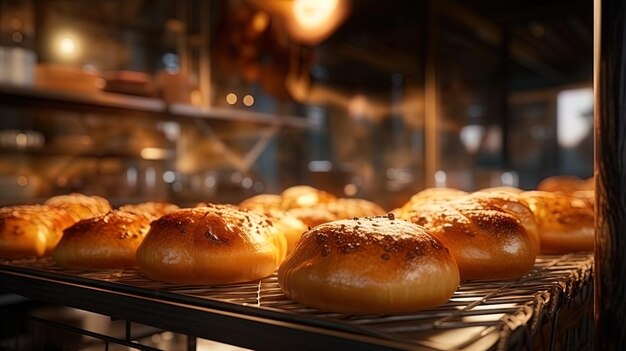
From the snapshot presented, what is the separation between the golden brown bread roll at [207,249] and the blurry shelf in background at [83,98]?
2683 mm

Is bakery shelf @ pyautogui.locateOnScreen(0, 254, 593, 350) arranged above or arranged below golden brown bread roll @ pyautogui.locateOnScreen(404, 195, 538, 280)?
below

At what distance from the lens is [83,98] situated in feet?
12.5

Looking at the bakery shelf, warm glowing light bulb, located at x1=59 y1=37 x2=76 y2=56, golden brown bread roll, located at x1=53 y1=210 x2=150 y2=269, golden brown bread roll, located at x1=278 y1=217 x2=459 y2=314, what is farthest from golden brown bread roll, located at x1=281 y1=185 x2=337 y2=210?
warm glowing light bulb, located at x1=59 y1=37 x2=76 y2=56

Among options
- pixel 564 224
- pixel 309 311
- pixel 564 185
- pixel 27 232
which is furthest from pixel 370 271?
pixel 564 185

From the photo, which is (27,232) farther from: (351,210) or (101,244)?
(351,210)

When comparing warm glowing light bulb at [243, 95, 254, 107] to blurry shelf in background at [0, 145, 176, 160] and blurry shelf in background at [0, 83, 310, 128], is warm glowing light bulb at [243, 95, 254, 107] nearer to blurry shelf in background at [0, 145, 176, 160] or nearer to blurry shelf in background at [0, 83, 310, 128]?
blurry shelf in background at [0, 83, 310, 128]

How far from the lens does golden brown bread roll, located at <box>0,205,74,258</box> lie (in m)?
1.59

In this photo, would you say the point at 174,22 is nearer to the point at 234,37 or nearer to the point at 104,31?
the point at 104,31

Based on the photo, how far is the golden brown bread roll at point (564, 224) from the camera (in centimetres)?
166

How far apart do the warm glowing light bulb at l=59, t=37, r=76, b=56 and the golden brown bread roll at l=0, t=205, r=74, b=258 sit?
432cm

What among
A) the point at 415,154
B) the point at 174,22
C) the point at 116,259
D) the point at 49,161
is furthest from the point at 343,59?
the point at 116,259

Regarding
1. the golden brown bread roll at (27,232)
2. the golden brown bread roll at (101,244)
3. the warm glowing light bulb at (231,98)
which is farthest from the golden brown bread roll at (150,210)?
the warm glowing light bulb at (231,98)

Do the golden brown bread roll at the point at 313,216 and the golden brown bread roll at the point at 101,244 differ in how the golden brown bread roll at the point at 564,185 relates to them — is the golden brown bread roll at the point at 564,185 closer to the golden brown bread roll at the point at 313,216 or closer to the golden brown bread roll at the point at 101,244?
the golden brown bread roll at the point at 313,216

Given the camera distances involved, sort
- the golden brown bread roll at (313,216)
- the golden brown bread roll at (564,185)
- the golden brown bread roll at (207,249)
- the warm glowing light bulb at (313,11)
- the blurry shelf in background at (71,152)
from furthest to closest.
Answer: the blurry shelf in background at (71,152) → the golden brown bread roll at (564,185) → the warm glowing light bulb at (313,11) → the golden brown bread roll at (313,216) → the golden brown bread roll at (207,249)
